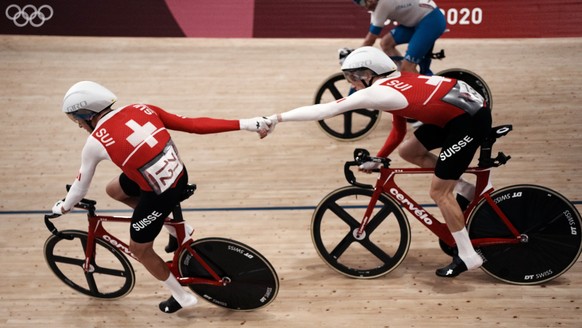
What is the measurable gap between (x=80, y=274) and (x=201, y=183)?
1.58 m

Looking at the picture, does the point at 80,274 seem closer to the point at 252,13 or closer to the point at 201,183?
the point at 201,183

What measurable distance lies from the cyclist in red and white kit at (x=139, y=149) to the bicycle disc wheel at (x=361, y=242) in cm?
76

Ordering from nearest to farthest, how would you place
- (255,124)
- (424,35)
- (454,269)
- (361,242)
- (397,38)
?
(255,124), (454,269), (361,242), (424,35), (397,38)

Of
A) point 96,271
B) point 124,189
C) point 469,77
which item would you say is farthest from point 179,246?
point 469,77

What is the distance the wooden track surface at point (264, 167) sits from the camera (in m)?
4.64

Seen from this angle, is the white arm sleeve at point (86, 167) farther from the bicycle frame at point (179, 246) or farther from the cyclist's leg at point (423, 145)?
the cyclist's leg at point (423, 145)

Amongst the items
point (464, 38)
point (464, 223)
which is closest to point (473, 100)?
point (464, 223)

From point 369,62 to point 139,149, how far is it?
137cm

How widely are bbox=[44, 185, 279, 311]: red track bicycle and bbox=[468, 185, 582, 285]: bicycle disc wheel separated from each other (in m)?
1.29

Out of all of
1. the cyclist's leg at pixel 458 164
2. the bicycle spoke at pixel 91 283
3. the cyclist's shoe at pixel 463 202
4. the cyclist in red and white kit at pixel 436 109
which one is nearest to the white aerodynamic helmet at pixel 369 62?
the cyclist in red and white kit at pixel 436 109

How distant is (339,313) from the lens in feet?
15.1

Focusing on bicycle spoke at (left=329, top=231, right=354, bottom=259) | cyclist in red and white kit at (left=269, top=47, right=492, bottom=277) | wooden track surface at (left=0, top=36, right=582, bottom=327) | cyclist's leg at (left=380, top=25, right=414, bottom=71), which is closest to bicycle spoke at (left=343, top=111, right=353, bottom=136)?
wooden track surface at (left=0, top=36, right=582, bottom=327)

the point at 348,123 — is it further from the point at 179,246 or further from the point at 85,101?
the point at 85,101

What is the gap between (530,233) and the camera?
4.64m
